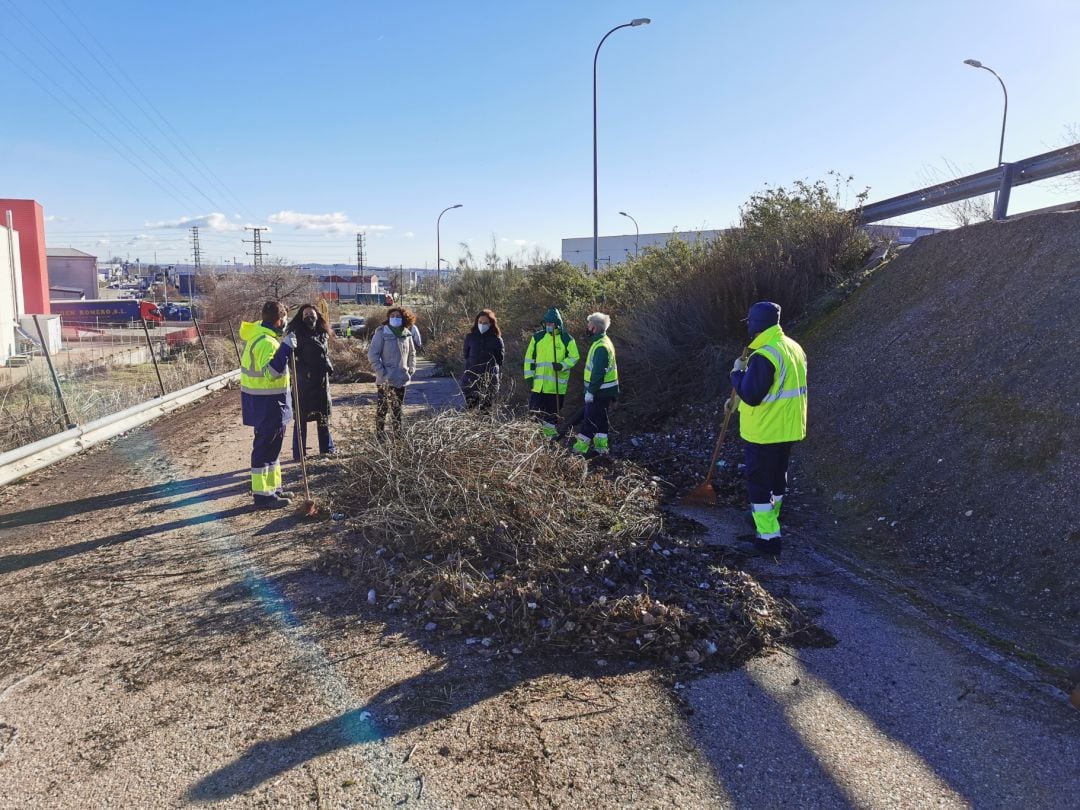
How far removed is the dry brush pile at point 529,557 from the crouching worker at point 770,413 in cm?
60

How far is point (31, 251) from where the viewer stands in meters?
39.5

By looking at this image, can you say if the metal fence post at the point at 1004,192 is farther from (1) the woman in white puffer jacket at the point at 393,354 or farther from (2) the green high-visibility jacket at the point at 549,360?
(1) the woman in white puffer jacket at the point at 393,354

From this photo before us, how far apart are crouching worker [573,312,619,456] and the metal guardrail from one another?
584 centimetres

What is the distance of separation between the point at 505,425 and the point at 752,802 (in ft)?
11.9

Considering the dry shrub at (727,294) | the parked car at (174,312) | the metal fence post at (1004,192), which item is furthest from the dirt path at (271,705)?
the parked car at (174,312)

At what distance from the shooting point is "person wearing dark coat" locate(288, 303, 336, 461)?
753 centimetres

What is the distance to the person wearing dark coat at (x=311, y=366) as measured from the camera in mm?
7531

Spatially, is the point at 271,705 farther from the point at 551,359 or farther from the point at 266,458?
the point at 551,359

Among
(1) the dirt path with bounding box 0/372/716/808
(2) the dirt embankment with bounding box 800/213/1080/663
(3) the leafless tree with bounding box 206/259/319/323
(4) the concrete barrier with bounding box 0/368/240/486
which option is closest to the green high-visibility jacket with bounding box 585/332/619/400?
(2) the dirt embankment with bounding box 800/213/1080/663

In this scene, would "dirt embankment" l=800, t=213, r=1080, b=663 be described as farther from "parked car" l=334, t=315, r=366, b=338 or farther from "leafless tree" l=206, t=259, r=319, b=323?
"leafless tree" l=206, t=259, r=319, b=323

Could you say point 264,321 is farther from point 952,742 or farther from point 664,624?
point 952,742

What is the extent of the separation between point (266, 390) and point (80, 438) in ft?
13.7

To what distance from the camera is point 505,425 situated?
19.2 feet

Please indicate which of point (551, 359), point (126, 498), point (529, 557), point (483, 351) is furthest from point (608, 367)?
point (126, 498)
